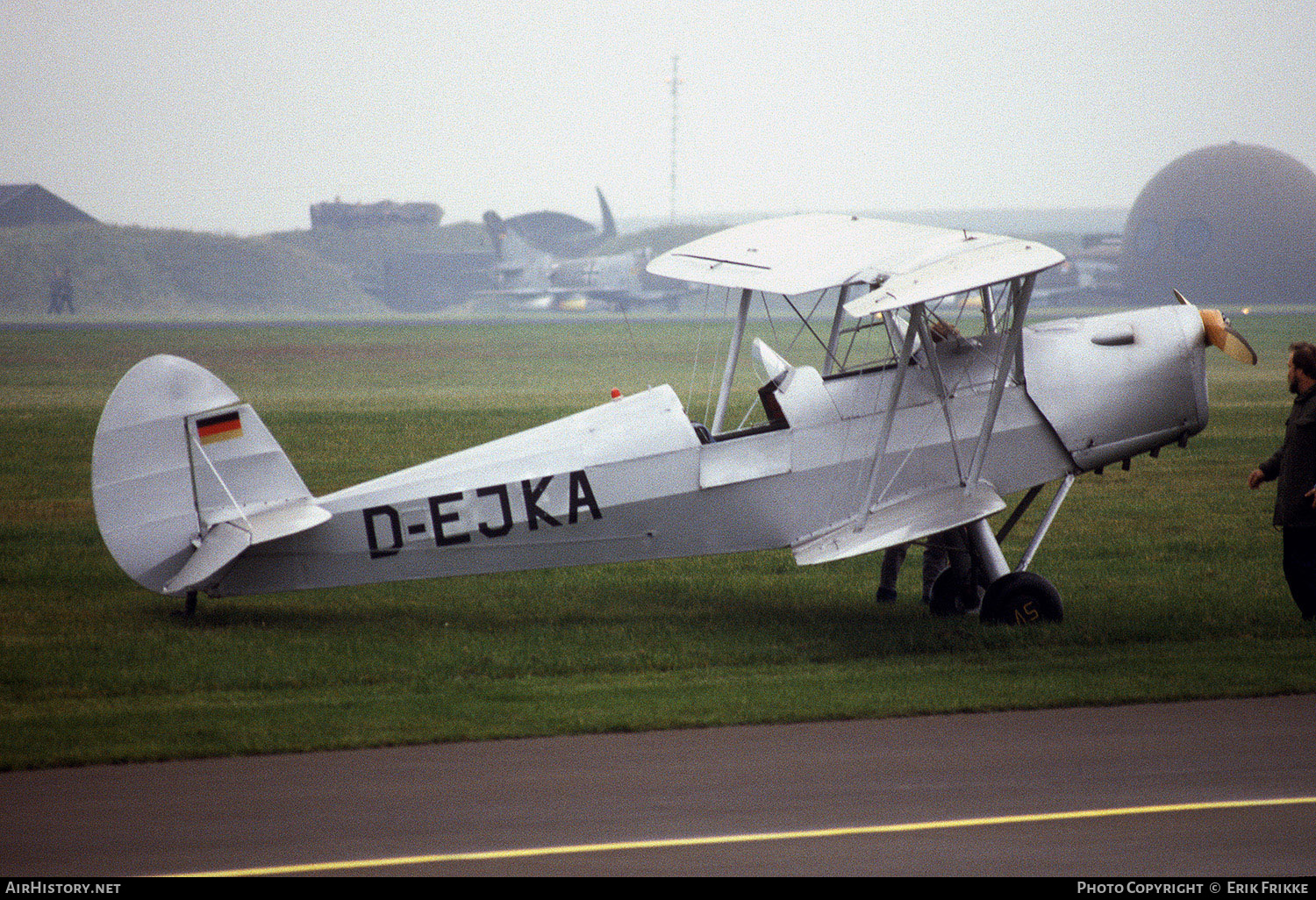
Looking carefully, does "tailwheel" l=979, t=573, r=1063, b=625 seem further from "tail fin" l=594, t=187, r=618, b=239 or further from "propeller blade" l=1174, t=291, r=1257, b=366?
"tail fin" l=594, t=187, r=618, b=239

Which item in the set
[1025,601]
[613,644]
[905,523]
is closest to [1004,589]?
[1025,601]

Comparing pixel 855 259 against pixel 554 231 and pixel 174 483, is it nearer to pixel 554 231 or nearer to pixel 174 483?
pixel 174 483

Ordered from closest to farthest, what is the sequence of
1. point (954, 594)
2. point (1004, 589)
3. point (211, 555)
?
point (211, 555)
point (1004, 589)
point (954, 594)

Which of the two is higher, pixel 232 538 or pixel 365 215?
pixel 232 538

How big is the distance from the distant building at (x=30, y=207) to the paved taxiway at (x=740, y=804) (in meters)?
56.6

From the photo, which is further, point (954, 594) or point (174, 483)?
point (954, 594)

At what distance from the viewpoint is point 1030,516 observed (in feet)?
49.5

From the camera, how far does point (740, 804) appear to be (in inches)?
241

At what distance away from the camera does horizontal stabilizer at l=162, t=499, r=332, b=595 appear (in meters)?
9.01

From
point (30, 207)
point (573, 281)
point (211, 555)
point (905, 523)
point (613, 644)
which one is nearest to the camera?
point (211, 555)

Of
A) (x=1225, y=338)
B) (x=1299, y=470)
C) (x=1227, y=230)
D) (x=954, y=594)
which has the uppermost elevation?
(x=1225, y=338)

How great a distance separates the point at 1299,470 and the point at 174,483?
739 centimetres
